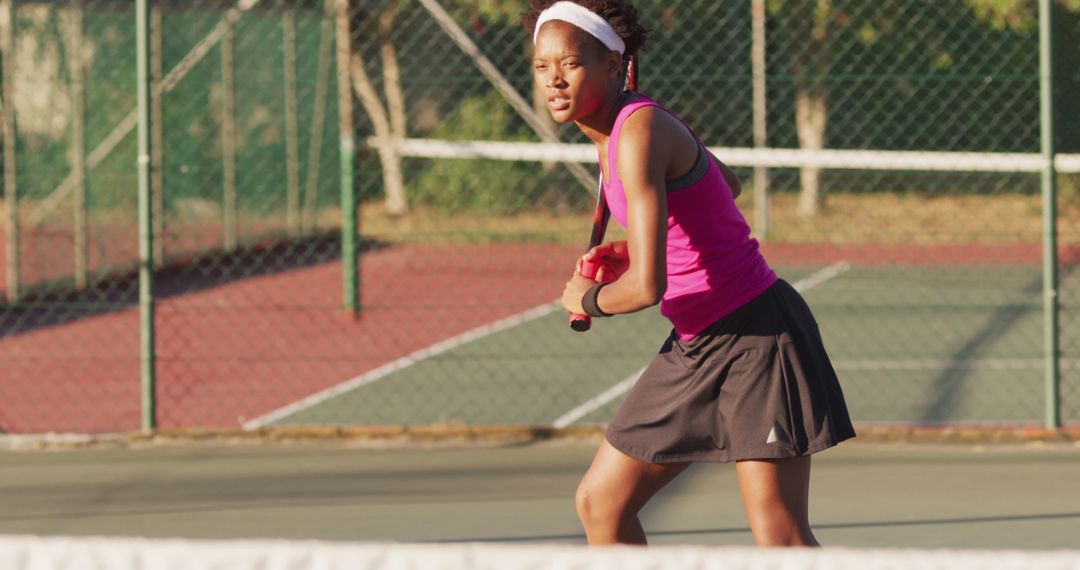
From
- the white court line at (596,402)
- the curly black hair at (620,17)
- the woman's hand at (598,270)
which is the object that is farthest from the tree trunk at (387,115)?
the woman's hand at (598,270)

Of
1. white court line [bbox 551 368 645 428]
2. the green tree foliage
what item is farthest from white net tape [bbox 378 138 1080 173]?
the green tree foliage

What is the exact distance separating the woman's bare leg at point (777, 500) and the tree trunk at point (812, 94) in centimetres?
1165

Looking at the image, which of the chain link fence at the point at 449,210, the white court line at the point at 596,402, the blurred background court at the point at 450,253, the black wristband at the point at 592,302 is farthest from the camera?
the chain link fence at the point at 449,210

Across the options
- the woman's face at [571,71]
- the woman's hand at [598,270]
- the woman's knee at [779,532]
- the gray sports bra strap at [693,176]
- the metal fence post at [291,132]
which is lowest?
the woman's knee at [779,532]

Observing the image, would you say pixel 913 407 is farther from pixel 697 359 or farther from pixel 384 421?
pixel 697 359

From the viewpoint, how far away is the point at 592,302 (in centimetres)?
338

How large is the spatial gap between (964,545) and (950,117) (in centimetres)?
1201

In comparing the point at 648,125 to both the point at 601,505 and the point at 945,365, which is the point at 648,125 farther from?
the point at 945,365

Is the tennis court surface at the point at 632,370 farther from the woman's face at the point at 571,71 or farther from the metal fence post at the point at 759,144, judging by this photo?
the woman's face at the point at 571,71

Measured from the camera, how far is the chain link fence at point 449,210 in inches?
389

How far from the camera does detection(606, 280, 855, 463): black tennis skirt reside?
3.48m

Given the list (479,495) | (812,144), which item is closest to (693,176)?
(479,495)

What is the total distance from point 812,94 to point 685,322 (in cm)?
1408

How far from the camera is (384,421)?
8.59 m
